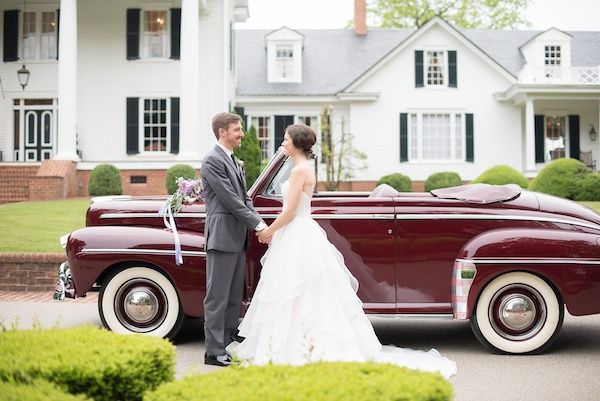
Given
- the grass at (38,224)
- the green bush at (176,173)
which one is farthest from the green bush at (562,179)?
the grass at (38,224)

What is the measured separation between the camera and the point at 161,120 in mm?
25922

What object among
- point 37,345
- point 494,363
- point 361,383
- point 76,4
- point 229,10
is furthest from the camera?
point 229,10

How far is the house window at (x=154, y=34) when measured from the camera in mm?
26016

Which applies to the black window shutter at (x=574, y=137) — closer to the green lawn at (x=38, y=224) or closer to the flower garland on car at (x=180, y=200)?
the green lawn at (x=38, y=224)

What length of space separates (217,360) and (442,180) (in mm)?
20650

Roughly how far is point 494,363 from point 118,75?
22159 millimetres

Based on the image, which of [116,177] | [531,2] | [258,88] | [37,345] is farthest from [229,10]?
[531,2]

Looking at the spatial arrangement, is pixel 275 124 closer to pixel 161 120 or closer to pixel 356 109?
pixel 356 109

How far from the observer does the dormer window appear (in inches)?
1182

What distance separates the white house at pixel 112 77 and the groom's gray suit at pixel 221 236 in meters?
19.3

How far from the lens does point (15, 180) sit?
22703 millimetres

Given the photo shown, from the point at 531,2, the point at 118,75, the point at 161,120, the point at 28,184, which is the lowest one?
the point at 28,184

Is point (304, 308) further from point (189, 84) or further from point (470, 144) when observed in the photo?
point (470, 144)

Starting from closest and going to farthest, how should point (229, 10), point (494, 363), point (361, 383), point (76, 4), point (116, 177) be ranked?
point (361, 383)
point (494, 363)
point (116, 177)
point (76, 4)
point (229, 10)
